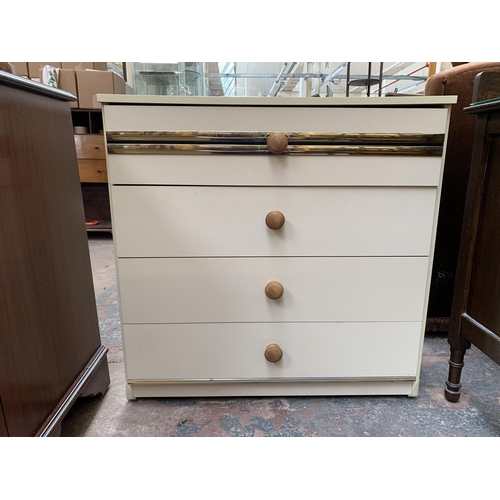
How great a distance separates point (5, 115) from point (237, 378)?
77 centimetres

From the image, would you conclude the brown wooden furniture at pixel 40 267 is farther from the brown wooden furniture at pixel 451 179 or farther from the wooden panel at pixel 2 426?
the brown wooden furniture at pixel 451 179

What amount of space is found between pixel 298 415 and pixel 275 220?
0.52m

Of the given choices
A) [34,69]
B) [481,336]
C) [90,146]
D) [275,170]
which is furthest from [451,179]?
[34,69]

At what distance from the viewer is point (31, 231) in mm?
647

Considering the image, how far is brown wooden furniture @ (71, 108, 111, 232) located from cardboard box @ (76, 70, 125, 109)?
88 mm

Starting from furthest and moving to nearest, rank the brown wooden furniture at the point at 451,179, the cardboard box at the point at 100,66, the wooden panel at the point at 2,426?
the cardboard box at the point at 100,66 < the brown wooden furniture at the point at 451,179 < the wooden panel at the point at 2,426

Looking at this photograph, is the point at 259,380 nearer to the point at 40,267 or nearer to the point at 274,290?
the point at 274,290

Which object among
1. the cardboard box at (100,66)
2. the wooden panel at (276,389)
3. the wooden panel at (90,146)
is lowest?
the wooden panel at (276,389)

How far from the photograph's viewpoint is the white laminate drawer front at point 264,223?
79 cm

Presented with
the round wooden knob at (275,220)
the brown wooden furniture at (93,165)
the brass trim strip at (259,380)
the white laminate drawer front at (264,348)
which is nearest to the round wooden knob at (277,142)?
the round wooden knob at (275,220)

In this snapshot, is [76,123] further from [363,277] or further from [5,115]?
[363,277]

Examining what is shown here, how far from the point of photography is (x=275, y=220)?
0.78 m

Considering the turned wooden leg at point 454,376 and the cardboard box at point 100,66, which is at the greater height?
the cardboard box at point 100,66

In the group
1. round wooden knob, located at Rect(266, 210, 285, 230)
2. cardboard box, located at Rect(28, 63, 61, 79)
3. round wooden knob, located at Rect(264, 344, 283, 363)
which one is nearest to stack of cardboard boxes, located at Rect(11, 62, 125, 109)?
cardboard box, located at Rect(28, 63, 61, 79)
